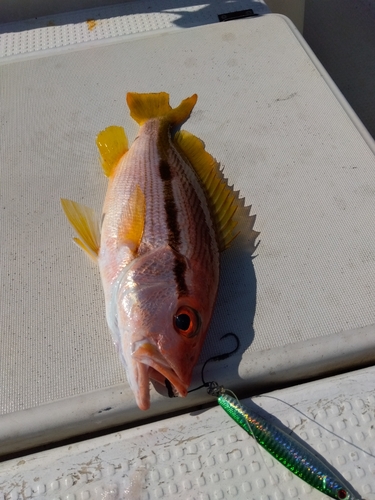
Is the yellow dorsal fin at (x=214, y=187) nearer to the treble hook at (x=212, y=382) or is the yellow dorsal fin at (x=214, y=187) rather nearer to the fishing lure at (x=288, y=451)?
the treble hook at (x=212, y=382)

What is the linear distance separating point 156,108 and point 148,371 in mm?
1221

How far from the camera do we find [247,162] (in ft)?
5.86

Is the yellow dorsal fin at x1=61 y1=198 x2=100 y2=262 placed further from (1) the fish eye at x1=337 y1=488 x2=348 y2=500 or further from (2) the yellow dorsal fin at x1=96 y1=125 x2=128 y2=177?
(1) the fish eye at x1=337 y1=488 x2=348 y2=500

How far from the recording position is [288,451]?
110 cm

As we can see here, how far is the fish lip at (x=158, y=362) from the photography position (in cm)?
112

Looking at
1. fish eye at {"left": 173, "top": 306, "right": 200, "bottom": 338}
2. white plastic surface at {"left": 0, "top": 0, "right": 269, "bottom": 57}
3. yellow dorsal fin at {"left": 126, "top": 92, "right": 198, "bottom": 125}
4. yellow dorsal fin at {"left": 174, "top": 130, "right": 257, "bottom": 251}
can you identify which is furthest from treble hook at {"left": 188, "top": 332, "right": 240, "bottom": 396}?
white plastic surface at {"left": 0, "top": 0, "right": 269, "bottom": 57}

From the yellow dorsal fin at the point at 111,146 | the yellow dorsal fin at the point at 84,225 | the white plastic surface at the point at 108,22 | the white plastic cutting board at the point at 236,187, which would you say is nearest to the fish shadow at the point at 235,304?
the white plastic cutting board at the point at 236,187

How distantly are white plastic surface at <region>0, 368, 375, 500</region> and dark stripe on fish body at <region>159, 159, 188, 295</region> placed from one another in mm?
369

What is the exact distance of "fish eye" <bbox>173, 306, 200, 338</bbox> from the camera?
118 centimetres

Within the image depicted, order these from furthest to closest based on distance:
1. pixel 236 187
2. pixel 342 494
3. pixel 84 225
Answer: pixel 236 187 → pixel 84 225 → pixel 342 494

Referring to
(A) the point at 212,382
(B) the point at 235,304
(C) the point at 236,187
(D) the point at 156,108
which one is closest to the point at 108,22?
(D) the point at 156,108

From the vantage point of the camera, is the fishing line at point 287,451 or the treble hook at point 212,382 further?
the treble hook at point 212,382

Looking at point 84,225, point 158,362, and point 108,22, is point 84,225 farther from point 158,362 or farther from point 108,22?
point 108,22

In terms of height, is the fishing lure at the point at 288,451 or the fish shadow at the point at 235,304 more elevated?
the fish shadow at the point at 235,304
